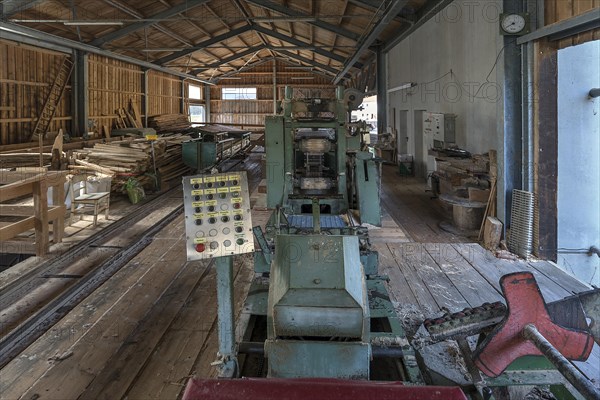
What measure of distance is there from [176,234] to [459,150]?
196 inches

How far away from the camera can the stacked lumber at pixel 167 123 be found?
18500 mm

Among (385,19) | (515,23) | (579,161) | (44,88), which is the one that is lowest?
(579,161)

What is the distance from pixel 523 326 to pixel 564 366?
0.50m

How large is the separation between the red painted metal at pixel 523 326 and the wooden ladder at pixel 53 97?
1183 centimetres

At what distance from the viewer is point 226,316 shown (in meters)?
2.50

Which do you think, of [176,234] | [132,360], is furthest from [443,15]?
[132,360]

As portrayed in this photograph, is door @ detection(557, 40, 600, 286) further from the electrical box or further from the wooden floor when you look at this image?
the electrical box

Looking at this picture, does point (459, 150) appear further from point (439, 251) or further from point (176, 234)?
point (176, 234)

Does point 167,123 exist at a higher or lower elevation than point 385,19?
lower

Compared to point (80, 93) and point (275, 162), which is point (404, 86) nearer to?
point (275, 162)

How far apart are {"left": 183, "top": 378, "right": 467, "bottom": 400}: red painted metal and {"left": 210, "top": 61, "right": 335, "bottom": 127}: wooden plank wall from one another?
1024 inches

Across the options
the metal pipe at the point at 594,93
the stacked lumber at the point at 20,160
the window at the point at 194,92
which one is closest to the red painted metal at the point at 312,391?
the metal pipe at the point at 594,93

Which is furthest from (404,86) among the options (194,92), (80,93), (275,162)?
(194,92)

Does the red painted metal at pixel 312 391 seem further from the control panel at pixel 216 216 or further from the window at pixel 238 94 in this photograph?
the window at pixel 238 94
